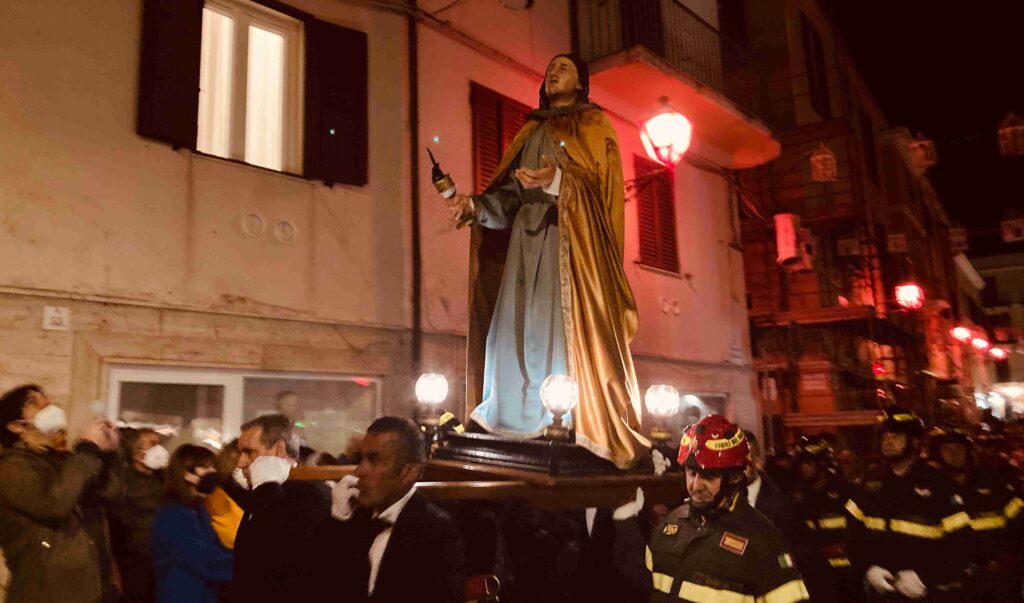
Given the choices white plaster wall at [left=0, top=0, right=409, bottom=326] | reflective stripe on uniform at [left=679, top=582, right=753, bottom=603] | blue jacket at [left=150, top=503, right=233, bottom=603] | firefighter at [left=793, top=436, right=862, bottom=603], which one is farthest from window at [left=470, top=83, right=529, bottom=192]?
reflective stripe on uniform at [left=679, top=582, right=753, bottom=603]

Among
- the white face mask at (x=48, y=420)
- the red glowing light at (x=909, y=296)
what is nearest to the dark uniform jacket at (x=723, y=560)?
the white face mask at (x=48, y=420)

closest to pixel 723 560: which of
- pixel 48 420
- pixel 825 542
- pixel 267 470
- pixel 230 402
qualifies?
pixel 267 470

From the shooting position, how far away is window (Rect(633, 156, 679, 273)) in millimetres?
11227

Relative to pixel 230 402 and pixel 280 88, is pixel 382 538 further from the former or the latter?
pixel 280 88

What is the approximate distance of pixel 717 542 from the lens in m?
3.41

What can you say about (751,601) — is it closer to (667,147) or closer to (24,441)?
(24,441)

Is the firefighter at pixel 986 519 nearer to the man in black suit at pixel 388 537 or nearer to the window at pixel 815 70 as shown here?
the man in black suit at pixel 388 537

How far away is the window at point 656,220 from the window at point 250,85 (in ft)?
17.3

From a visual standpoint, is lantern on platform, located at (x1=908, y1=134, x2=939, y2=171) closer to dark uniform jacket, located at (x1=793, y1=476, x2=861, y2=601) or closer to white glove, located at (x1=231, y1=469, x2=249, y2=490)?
dark uniform jacket, located at (x1=793, y1=476, x2=861, y2=601)

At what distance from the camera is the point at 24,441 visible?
4.18m

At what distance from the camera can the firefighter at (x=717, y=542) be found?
3.26 m

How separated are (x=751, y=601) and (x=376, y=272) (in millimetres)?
5188

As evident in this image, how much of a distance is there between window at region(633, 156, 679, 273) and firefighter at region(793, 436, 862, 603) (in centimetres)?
406

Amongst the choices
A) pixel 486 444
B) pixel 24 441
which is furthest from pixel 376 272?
pixel 24 441
